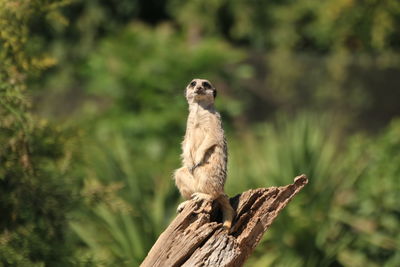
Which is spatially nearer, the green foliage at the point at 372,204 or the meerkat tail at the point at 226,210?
the meerkat tail at the point at 226,210

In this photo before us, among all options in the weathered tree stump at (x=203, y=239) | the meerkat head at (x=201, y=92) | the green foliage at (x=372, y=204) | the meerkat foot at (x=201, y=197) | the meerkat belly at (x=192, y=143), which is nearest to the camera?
the weathered tree stump at (x=203, y=239)

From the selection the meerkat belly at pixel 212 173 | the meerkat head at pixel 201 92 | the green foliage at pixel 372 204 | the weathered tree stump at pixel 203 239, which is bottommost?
the green foliage at pixel 372 204

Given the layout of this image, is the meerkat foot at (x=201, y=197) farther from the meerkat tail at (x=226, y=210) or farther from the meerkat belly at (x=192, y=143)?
the meerkat belly at (x=192, y=143)

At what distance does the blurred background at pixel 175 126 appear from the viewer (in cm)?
482

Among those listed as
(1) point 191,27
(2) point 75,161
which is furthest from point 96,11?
(2) point 75,161

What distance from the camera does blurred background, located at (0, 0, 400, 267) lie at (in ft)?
15.8

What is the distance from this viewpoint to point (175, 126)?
973 centimetres

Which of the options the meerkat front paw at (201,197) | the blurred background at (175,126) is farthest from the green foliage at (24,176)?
the meerkat front paw at (201,197)

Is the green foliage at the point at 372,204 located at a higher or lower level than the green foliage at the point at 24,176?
lower

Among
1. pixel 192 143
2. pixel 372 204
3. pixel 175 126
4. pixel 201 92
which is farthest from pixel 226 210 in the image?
pixel 175 126

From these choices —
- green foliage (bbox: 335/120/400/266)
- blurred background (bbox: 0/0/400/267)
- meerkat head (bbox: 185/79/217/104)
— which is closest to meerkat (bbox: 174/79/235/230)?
meerkat head (bbox: 185/79/217/104)

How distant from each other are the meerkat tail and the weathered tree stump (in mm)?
43

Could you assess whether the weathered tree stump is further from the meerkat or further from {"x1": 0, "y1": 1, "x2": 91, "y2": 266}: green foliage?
{"x1": 0, "y1": 1, "x2": 91, "y2": 266}: green foliage

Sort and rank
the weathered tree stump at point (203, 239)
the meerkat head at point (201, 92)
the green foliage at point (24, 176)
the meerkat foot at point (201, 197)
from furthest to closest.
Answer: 1. the green foliage at point (24, 176)
2. the meerkat head at point (201, 92)
3. the meerkat foot at point (201, 197)
4. the weathered tree stump at point (203, 239)
